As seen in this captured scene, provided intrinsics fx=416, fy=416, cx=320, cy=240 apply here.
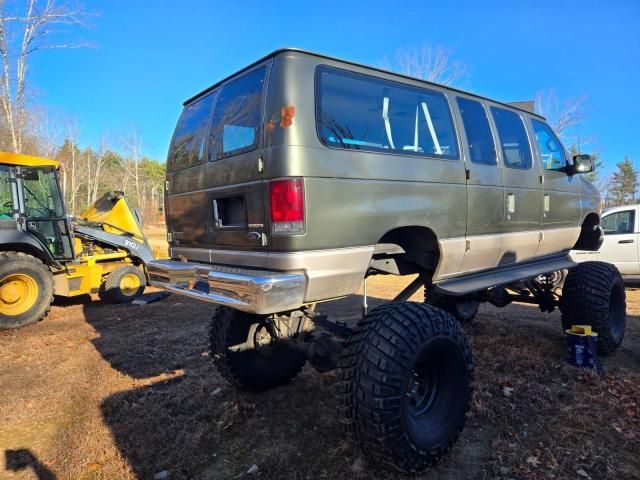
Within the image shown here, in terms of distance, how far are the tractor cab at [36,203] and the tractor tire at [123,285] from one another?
0.91 metres

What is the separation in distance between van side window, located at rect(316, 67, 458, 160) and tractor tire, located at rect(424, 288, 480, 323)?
5.85 ft

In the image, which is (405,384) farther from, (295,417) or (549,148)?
(549,148)

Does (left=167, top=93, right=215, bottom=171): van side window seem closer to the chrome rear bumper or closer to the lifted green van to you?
the lifted green van

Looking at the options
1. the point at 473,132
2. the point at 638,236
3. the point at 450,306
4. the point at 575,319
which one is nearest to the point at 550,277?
the point at 575,319

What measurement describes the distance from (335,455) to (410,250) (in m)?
1.59

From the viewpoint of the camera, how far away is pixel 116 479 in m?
2.66

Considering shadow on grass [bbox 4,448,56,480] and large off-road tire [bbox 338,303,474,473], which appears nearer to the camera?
large off-road tire [bbox 338,303,474,473]

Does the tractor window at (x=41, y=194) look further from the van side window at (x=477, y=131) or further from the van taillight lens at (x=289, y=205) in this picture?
the van side window at (x=477, y=131)

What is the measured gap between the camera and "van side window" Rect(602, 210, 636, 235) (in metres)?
9.06

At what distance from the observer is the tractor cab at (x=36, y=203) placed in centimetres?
727

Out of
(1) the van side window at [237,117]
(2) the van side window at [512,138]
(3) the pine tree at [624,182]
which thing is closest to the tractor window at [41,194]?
(1) the van side window at [237,117]

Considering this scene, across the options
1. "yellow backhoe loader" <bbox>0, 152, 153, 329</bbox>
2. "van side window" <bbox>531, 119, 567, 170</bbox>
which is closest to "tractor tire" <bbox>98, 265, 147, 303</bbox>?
"yellow backhoe loader" <bbox>0, 152, 153, 329</bbox>

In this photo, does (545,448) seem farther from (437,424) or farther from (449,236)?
(449,236)

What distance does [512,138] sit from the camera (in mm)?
4102
